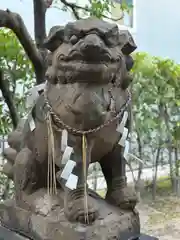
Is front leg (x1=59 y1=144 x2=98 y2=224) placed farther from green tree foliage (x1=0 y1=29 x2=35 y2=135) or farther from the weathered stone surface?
green tree foliage (x1=0 y1=29 x2=35 y2=135)

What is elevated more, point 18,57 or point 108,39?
point 108,39

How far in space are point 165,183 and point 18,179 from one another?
2.27 meters

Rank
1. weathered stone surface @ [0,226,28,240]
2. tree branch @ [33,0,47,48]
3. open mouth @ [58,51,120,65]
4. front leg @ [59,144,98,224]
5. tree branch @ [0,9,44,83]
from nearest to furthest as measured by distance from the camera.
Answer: open mouth @ [58,51,120,65], front leg @ [59,144,98,224], weathered stone surface @ [0,226,28,240], tree branch @ [0,9,44,83], tree branch @ [33,0,47,48]

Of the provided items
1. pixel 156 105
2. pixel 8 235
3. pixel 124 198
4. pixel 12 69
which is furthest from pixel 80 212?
pixel 156 105

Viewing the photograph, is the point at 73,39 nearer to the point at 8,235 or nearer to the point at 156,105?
the point at 8,235

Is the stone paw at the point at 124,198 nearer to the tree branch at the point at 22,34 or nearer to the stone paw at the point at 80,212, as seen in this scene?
the stone paw at the point at 80,212

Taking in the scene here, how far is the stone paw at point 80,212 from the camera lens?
2.96ft

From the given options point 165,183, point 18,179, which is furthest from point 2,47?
point 165,183

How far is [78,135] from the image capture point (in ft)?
2.91

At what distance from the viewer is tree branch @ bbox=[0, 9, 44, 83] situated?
1.26m

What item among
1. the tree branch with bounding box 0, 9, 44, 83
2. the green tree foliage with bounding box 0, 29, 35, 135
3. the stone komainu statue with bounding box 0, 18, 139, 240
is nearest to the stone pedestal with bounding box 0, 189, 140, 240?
the stone komainu statue with bounding box 0, 18, 139, 240

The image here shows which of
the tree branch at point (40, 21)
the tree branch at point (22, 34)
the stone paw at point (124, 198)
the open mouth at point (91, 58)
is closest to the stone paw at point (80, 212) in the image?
the stone paw at point (124, 198)

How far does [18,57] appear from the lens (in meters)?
1.84

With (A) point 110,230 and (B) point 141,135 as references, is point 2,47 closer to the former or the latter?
(A) point 110,230
